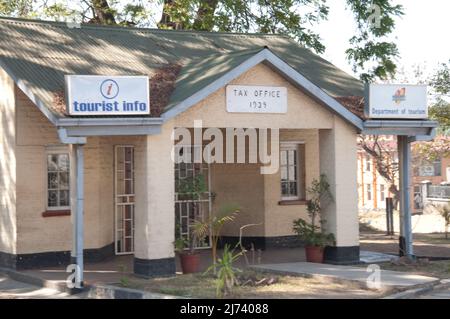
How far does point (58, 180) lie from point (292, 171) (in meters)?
6.10

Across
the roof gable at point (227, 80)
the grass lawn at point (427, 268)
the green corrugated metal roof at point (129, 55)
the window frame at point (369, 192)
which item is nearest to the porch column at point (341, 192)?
the roof gable at point (227, 80)

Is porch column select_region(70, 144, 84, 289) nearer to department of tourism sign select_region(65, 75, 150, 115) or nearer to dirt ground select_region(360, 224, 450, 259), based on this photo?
department of tourism sign select_region(65, 75, 150, 115)

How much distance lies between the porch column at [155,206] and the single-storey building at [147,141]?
19 millimetres

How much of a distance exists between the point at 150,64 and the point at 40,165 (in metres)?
3.17

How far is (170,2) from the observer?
27.6m

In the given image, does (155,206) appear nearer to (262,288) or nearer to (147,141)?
(147,141)

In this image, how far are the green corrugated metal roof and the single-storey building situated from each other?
0.04 meters

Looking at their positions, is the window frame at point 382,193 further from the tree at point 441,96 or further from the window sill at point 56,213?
the window sill at point 56,213

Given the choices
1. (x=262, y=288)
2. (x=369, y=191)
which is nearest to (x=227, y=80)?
(x=262, y=288)

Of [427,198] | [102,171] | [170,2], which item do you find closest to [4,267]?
[102,171]

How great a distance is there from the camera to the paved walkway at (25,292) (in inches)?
518

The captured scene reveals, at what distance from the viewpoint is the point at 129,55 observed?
A: 669 inches

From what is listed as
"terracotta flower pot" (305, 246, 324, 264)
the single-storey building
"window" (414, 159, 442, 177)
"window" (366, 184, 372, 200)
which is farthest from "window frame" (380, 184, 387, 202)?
"terracotta flower pot" (305, 246, 324, 264)

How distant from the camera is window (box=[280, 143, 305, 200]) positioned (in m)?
19.4
